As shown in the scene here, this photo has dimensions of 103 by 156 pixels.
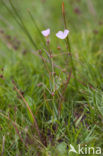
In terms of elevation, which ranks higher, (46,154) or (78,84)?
(78,84)

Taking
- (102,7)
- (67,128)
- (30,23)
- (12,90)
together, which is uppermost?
(102,7)

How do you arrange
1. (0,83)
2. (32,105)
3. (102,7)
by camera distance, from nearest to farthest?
(32,105) < (0,83) < (102,7)

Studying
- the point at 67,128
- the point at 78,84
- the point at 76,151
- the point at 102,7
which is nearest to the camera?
the point at 76,151

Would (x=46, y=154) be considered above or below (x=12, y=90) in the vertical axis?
below

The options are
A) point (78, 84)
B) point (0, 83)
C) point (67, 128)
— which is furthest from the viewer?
point (0, 83)

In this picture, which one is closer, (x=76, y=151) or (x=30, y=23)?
(x=76, y=151)

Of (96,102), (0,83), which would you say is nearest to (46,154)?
(96,102)

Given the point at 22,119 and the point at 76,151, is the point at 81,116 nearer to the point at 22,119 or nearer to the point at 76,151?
the point at 76,151

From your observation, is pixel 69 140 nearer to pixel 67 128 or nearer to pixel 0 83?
pixel 67 128

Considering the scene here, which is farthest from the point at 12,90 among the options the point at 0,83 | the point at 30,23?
the point at 30,23
